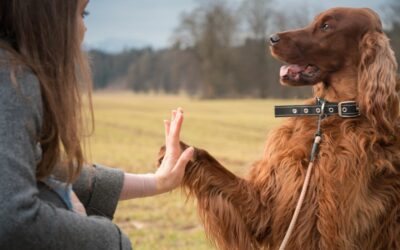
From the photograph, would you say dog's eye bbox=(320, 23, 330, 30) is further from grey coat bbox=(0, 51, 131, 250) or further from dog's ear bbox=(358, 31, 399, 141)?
grey coat bbox=(0, 51, 131, 250)

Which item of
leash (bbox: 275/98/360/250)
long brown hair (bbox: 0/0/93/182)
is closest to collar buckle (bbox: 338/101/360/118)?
leash (bbox: 275/98/360/250)

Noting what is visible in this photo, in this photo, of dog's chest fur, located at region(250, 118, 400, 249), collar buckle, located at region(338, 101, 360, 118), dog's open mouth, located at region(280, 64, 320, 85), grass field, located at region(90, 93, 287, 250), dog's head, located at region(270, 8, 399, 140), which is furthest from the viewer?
grass field, located at region(90, 93, 287, 250)

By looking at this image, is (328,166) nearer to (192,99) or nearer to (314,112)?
(314,112)

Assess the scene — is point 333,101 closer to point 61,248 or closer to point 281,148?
point 281,148

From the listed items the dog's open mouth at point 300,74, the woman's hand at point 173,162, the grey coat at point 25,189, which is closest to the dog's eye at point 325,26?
the dog's open mouth at point 300,74

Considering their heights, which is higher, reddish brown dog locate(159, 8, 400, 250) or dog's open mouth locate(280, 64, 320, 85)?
dog's open mouth locate(280, 64, 320, 85)

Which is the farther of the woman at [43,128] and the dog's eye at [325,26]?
the dog's eye at [325,26]

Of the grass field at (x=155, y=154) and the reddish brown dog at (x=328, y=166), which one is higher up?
the reddish brown dog at (x=328, y=166)

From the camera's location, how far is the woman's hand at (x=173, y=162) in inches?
A: 86.4

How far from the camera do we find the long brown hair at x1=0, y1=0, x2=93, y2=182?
4.64 feet

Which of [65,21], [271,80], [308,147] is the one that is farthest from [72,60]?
[271,80]

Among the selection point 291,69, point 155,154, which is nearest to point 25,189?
point 291,69

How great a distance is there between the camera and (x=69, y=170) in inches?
61.6

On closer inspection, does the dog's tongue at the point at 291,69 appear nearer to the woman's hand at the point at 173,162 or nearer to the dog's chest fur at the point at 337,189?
the dog's chest fur at the point at 337,189
